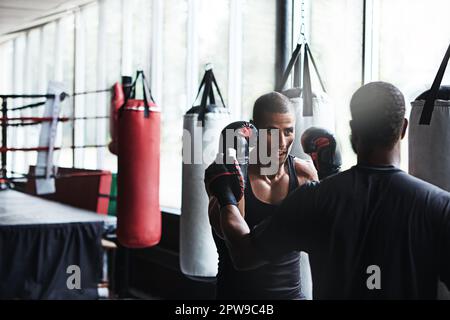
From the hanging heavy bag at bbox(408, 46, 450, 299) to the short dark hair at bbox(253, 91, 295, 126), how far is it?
354 millimetres

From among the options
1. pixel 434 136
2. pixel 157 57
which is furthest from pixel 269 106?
pixel 157 57

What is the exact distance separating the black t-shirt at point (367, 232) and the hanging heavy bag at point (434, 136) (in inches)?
3.7

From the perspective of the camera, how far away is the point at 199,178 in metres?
2.16

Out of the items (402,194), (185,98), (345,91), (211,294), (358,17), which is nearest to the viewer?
(402,194)

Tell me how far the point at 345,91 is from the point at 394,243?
3.49 ft

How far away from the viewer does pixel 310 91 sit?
5.61ft

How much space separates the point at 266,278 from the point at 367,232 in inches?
Answer: 16.0

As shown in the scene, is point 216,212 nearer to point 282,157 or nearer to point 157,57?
point 282,157

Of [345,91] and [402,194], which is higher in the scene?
[345,91]

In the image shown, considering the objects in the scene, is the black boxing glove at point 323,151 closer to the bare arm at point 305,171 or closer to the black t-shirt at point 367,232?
the bare arm at point 305,171

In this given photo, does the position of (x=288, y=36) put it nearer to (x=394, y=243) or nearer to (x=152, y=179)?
(x=152, y=179)

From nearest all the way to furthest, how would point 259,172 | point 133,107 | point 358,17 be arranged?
point 259,172 < point 358,17 < point 133,107

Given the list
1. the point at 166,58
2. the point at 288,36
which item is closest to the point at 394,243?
the point at 288,36

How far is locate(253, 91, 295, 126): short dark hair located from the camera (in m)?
1.54
